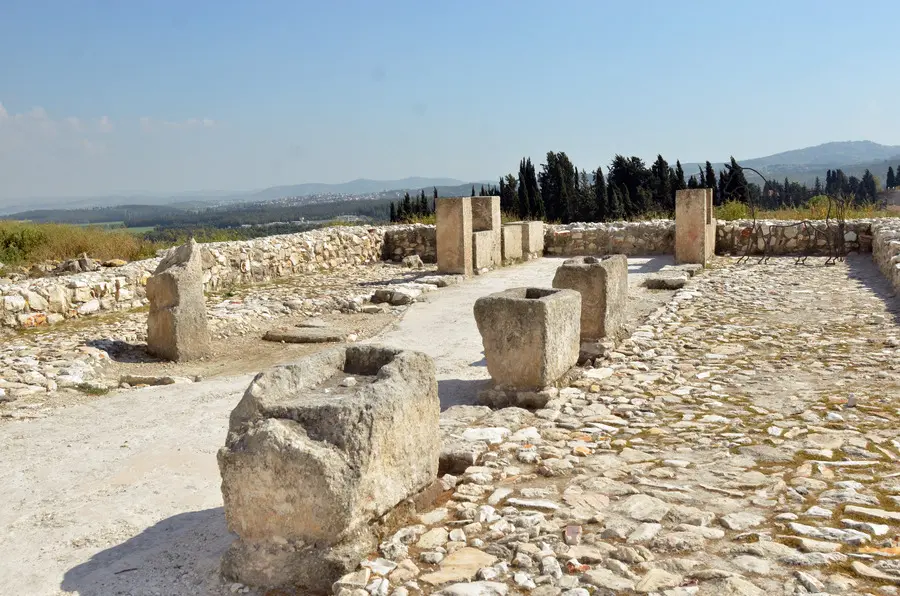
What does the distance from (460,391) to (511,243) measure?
12.0 meters

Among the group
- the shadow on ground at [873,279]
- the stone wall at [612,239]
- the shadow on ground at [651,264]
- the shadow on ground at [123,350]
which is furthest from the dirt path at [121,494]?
the stone wall at [612,239]

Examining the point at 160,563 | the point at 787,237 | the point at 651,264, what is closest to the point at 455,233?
the point at 651,264

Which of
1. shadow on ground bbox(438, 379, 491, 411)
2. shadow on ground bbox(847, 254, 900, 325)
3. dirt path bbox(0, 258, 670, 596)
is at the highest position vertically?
shadow on ground bbox(847, 254, 900, 325)

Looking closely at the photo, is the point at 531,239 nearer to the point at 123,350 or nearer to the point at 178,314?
the point at 178,314

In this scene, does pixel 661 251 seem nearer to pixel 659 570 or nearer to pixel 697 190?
pixel 697 190

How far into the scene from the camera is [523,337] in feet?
21.1

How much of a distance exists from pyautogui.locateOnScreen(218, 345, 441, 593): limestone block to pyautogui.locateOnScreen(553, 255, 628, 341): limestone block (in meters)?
4.77

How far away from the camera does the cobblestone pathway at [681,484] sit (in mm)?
3291

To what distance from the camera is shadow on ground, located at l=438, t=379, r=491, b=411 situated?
692 centimetres

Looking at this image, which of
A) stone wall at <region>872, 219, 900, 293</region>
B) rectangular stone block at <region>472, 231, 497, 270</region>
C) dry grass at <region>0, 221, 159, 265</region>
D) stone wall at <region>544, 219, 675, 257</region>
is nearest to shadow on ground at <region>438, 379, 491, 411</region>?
stone wall at <region>872, 219, 900, 293</region>

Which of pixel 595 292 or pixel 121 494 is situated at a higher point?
pixel 595 292

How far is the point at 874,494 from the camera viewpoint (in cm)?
403

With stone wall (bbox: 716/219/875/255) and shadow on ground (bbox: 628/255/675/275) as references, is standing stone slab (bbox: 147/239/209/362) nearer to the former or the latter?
shadow on ground (bbox: 628/255/675/275)

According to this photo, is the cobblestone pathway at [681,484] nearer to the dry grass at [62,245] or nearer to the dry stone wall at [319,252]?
the dry stone wall at [319,252]
